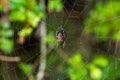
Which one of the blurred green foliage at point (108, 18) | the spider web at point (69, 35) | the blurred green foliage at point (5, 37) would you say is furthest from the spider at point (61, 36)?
the blurred green foliage at point (5, 37)

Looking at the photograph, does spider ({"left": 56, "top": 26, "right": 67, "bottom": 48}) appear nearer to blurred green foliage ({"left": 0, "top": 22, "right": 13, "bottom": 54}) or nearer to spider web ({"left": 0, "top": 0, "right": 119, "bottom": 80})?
spider web ({"left": 0, "top": 0, "right": 119, "bottom": 80})

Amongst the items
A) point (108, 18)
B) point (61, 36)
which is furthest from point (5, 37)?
point (61, 36)

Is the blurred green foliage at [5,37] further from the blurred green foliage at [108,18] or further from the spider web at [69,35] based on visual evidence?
the spider web at [69,35]

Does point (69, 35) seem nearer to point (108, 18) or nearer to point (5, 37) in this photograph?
point (108, 18)

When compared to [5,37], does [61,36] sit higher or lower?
lower

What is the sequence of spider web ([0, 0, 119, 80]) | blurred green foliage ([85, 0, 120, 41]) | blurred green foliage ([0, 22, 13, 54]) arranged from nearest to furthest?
blurred green foliage ([0, 22, 13, 54]), blurred green foliage ([85, 0, 120, 41]), spider web ([0, 0, 119, 80])

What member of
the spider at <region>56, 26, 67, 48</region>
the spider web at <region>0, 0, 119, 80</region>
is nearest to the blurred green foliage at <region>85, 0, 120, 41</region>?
the spider web at <region>0, 0, 119, 80</region>

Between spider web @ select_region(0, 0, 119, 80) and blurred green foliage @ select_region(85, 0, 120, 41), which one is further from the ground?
blurred green foliage @ select_region(85, 0, 120, 41)

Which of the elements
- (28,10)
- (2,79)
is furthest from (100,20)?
(2,79)
